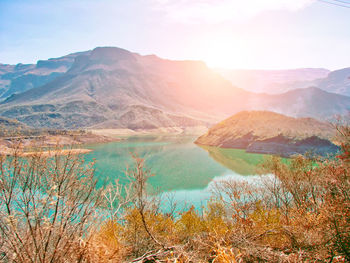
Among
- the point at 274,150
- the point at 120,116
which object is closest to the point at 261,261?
the point at 274,150

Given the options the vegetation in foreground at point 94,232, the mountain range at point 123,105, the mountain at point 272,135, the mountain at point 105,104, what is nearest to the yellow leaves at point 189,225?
the vegetation in foreground at point 94,232

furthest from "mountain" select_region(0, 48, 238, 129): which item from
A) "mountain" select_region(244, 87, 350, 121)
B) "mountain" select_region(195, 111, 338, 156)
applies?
"mountain" select_region(195, 111, 338, 156)

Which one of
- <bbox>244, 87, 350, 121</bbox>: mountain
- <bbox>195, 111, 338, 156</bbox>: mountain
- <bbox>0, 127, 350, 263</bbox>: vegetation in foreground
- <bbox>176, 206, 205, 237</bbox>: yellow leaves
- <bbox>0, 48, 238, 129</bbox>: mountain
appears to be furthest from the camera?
<bbox>244, 87, 350, 121</bbox>: mountain

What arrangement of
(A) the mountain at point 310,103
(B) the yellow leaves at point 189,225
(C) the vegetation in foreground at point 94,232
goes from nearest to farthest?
(C) the vegetation in foreground at point 94,232
(B) the yellow leaves at point 189,225
(A) the mountain at point 310,103

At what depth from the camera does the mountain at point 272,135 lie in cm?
4797

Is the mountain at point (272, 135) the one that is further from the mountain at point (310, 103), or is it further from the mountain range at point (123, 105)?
the mountain at point (310, 103)

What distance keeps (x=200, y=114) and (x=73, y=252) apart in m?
172

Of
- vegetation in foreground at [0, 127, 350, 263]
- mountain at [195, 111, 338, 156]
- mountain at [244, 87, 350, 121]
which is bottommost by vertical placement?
mountain at [195, 111, 338, 156]

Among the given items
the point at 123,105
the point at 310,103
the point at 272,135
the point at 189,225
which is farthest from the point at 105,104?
the point at 189,225

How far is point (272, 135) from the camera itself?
55.1 meters

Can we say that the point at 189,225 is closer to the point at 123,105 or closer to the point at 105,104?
the point at 123,105

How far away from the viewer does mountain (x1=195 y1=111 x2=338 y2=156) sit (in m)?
48.0

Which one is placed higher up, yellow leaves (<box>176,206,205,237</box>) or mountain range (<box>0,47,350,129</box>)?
mountain range (<box>0,47,350,129</box>)

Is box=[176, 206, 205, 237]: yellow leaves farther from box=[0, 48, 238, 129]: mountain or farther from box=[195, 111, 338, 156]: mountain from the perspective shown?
box=[0, 48, 238, 129]: mountain
